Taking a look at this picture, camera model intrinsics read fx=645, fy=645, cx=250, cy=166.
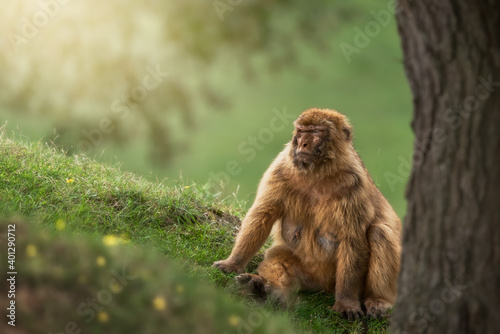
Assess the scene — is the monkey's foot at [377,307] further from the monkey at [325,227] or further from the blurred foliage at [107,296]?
the blurred foliage at [107,296]

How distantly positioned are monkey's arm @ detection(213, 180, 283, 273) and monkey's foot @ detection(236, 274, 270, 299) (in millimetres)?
220

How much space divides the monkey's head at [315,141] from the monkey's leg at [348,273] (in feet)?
2.62

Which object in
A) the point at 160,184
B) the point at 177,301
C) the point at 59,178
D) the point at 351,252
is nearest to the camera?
the point at 177,301

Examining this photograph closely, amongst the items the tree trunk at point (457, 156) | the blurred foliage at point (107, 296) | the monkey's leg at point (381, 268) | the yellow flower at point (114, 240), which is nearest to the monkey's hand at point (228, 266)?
the blurred foliage at point (107, 296)

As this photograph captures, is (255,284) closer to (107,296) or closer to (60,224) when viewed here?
(107,296)

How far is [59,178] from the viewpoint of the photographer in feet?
22.2

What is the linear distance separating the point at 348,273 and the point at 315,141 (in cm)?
124

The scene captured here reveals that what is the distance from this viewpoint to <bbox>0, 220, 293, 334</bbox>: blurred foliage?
14.2 feet

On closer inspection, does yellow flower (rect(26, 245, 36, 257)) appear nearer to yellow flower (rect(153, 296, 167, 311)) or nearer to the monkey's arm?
yellow flower (rect(153, 296, 167, 311))

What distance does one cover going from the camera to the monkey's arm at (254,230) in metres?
5.96

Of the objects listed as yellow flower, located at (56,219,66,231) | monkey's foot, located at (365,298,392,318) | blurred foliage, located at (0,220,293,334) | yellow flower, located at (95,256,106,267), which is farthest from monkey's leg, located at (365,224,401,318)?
yellow flower, located at (56,219,66,231)

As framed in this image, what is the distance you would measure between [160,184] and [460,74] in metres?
4.34

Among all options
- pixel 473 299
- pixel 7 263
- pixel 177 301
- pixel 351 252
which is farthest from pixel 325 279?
pixel 7 263

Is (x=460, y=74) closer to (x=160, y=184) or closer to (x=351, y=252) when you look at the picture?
(x=351, y=252)
